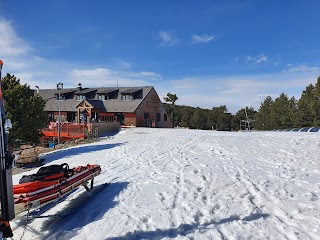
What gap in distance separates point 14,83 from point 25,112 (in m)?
2.76

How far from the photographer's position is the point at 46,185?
729cm

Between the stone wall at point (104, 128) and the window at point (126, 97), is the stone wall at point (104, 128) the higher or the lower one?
the lower one

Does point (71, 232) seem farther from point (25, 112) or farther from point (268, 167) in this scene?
point (25, 112)

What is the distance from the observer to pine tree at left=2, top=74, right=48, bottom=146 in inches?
789

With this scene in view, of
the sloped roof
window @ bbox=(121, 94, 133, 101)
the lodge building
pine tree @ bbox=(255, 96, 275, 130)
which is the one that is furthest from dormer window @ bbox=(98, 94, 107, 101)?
pine tree @ bbox=(255, 96, 275, 130)

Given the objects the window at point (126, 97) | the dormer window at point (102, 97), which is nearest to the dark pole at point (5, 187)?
the window at point (126, 97)

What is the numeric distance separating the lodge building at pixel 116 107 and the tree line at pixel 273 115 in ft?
Result: 40.1

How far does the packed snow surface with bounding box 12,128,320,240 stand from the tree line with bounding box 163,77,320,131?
4084 centimetres

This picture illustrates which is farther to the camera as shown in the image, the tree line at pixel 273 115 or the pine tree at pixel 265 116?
the pine tree at pixel 265 116

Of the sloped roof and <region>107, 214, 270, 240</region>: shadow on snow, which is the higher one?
the sloped roof

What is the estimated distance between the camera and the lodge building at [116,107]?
41.0m

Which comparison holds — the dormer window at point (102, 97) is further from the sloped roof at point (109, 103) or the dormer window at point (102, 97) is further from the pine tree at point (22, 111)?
the pine tree at point (22, 111)

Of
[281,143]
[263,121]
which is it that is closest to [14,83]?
[281,143]

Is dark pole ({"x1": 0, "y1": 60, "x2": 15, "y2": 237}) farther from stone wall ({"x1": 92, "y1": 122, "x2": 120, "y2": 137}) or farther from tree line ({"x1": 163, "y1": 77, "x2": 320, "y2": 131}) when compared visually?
tree line ({"x1": 163, "y1": 77, "x2": 320, "y2": 131})
